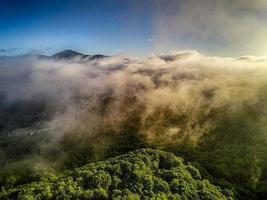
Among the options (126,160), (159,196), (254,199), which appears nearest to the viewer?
(159,196)

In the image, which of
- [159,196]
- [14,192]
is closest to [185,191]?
[159,196]

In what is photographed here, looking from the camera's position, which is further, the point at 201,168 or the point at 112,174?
the point at 201,168

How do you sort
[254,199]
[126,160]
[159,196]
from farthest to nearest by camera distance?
[126,160]
[254,199]
[159,196]

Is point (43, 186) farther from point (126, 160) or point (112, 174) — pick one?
point (126, 160)

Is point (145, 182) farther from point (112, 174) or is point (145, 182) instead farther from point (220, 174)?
point (220, 174)

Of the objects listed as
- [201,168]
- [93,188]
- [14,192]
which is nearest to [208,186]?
[201,168]

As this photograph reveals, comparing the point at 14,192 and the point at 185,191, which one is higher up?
the point at 185,191
